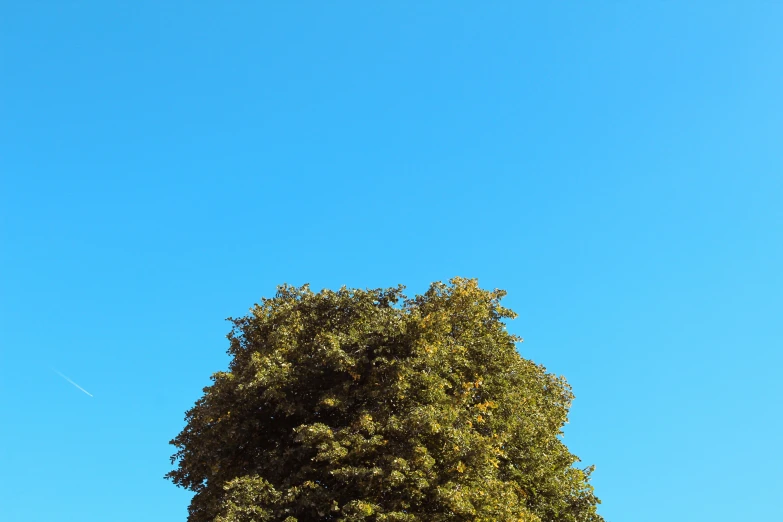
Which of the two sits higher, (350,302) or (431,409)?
(350,302)

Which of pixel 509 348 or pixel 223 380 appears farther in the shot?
pixel 509 348

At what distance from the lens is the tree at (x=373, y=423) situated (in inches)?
1020

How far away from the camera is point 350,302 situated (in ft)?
106

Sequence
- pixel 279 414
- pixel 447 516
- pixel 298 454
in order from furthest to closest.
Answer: pixel 279 414
pixel 298 454
pixel 447 516

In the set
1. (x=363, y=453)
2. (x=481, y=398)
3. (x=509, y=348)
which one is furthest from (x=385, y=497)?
(x=509, y=348)

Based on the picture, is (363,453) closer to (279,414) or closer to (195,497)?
(279,414)

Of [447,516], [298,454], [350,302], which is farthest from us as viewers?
[350,302]

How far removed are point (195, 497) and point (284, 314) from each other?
1014cm

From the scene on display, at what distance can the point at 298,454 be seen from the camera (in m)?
28.2

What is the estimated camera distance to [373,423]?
87.6 feet

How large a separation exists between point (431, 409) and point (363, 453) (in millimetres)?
3432

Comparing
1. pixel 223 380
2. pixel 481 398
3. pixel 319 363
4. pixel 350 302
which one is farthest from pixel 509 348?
pixel 223 380

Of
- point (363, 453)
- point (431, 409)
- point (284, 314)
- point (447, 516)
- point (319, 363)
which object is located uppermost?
point (284, 314)

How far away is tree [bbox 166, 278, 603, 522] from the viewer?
1020 inches
